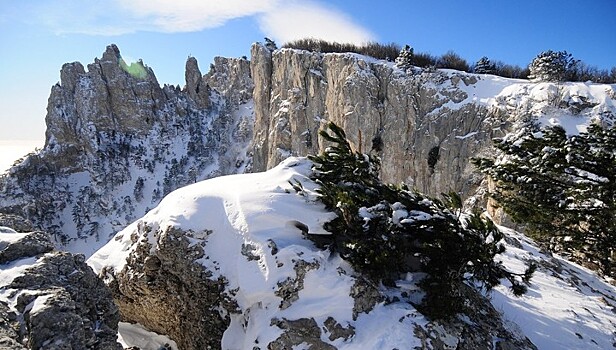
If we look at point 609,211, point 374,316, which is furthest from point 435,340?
point 609,211

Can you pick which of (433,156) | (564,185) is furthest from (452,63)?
(564,185)

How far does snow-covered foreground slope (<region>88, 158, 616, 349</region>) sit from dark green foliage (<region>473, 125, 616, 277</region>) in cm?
171

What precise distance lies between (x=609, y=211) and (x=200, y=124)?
6948cm

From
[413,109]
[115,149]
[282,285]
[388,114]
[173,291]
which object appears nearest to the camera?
[282,285]

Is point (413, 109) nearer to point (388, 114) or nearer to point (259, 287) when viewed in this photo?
point (388, 114)

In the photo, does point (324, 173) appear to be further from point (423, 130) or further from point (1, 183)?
point (1, 183)

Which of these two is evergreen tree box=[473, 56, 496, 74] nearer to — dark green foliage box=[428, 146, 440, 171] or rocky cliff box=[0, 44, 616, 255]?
rocky cliff box=[0, 44, 616, 255]

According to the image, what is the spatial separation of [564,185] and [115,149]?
2668 inches

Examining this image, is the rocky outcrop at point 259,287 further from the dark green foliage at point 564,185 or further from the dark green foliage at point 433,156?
the dark green foliage at point 433,156

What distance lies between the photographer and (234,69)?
7488 cm

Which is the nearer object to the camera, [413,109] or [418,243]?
[418,243]

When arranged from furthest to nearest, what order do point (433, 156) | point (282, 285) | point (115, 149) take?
point (115, 149), point (433, 156), point (282, 285)

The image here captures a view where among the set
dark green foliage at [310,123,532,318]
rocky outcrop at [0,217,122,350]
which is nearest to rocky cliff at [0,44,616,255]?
dark green foliage at [310,123,532,318]

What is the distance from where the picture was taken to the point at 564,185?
8.36 meters
